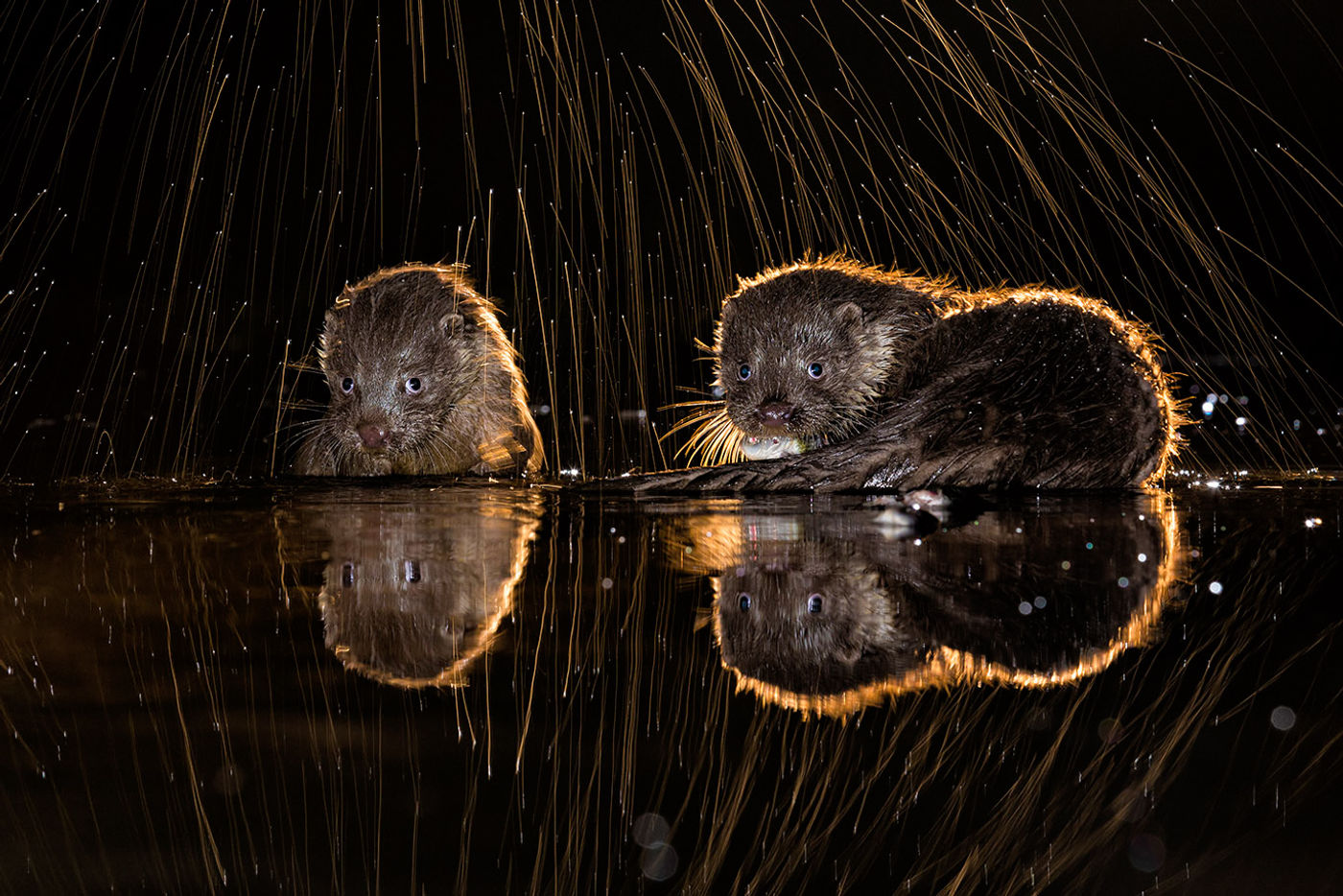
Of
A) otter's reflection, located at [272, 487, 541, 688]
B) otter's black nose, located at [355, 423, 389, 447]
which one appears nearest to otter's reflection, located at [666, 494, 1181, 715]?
otter's reflection, located at [272, 487, 541, 688]

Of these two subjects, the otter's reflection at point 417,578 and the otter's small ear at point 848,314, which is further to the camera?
the otter's small ear at point 848,314

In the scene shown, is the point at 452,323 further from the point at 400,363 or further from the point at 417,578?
the point at 417,578

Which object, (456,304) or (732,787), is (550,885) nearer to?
(732,787)

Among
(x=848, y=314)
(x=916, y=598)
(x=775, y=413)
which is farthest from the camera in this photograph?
(x=848, y=314)

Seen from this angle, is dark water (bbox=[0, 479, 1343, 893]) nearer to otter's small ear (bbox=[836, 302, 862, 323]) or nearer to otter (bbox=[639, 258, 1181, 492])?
otter (bbox=[639, 258, 1181, 492])

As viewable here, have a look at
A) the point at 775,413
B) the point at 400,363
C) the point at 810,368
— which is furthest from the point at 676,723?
the point at 400,363

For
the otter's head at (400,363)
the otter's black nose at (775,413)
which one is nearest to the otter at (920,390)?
the otter's black nose at (775,413)

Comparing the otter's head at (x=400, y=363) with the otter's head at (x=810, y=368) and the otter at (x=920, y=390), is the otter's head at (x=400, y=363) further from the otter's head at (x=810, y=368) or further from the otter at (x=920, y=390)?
the otter's head at (x=810, y=368)
